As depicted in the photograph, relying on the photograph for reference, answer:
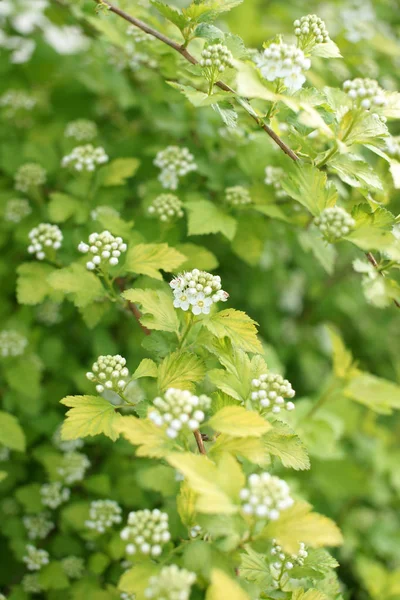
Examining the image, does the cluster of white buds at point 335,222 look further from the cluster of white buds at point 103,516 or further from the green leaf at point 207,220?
the cluster of white buds at point 103,516

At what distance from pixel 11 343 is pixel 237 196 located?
1394 mm

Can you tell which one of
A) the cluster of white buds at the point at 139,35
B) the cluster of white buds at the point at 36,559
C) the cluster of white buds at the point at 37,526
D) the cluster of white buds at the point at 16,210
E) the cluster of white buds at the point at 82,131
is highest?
the cluster of white buds at the point at 139,35

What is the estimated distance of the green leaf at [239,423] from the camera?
58.6 inches

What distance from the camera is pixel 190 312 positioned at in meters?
1.91

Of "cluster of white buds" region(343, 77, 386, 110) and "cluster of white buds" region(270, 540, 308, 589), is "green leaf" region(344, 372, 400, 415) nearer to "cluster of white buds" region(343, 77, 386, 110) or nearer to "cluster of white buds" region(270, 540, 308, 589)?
"cluster of white buds" region(270, 540, 308, 589)

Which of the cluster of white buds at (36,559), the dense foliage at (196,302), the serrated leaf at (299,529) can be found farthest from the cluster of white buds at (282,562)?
the cluster of white buds at (36,559)

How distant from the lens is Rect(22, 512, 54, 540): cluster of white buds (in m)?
2.69

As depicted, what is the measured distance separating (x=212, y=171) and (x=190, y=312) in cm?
111

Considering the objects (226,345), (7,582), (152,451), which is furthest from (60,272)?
(7,582)

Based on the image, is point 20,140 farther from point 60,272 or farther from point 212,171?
point 60,272

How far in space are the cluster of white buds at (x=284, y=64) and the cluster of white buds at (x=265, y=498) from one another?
125cm

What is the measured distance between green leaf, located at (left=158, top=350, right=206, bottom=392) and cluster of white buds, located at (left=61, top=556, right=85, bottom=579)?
1.25 metres

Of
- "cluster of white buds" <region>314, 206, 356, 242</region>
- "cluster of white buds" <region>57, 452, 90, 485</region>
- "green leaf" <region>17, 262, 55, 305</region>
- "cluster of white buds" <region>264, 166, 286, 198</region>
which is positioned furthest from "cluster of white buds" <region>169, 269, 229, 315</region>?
Result: "cluster of white buds" <region>57, 452, 90, 485</region>

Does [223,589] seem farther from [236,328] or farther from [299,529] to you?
[236,328]
